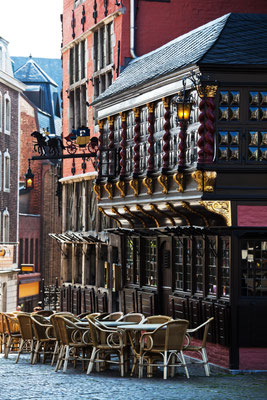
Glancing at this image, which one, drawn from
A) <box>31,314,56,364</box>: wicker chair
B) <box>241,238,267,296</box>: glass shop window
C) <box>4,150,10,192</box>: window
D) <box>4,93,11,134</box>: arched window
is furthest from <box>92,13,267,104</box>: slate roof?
<box>4,150,10,192</box>: window

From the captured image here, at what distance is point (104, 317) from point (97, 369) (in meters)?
2.62

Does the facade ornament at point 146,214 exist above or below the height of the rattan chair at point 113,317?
above

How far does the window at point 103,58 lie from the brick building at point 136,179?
47 millimetres

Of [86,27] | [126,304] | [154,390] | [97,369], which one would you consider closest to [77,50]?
[86,27]

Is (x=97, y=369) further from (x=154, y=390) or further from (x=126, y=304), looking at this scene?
(x=126, y=304)

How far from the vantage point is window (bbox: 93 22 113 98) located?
3691cm

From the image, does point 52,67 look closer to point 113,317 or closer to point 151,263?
point 151,263

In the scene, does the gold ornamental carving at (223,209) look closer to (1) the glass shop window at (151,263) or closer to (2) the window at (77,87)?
(1) the glass shop window at (151,263)

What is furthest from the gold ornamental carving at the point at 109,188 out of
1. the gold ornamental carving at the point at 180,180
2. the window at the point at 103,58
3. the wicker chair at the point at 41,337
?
the window at the point at 103,58

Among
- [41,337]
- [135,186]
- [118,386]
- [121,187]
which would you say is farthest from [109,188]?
[118,386]

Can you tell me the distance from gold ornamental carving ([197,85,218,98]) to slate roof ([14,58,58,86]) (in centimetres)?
5443

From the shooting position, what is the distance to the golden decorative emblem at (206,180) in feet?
75.3

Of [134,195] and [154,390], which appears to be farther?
[134,195]

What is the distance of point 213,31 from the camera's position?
25.9 metres
